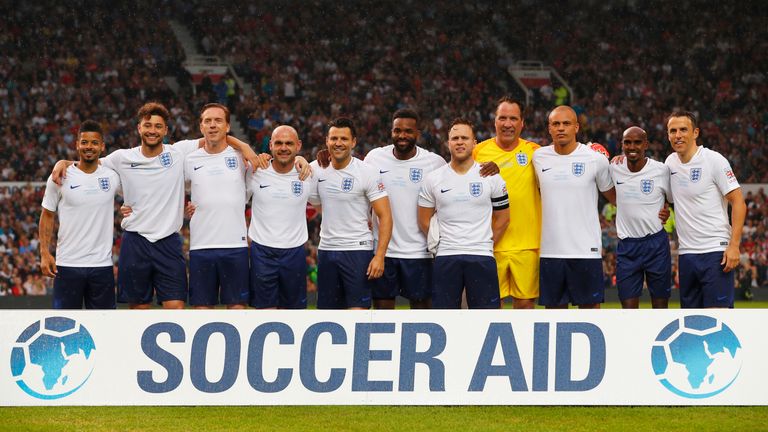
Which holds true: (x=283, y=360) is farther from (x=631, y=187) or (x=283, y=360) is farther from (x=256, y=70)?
(x=256, y=70)

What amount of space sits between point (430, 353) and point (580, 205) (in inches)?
82.2

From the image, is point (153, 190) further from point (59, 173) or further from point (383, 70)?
point (383, 70)

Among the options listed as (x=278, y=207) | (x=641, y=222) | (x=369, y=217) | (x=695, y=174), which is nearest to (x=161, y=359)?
(x=278, y=207)

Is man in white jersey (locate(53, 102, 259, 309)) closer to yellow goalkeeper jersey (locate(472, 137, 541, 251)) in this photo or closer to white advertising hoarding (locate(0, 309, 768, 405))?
white advertising hoarding (locate(0, 309, 768, 405))

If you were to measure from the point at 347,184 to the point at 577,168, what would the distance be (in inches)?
73.3

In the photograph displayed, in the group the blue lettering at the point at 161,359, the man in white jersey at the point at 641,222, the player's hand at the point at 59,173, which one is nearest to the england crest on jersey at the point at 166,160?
the player's hand at the point at 59,173

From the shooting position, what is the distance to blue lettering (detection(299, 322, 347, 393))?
23.7 feet

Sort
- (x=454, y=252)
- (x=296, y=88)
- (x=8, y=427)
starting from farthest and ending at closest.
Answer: (x=296, y=88), (x=454, y=252), (x=8, y=427)

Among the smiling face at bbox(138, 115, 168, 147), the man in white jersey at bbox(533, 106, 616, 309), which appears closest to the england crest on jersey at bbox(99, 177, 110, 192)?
the smiling face at bbox(138, 115, 168, 147)

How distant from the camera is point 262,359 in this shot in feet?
23.7

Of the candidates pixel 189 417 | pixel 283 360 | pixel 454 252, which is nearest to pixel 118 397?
pixel 189 417

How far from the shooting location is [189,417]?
7.24 metres

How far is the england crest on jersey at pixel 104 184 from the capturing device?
854 cm

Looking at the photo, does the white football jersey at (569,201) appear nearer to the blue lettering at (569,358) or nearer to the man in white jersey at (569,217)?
the man in white jersey at (569,217)
